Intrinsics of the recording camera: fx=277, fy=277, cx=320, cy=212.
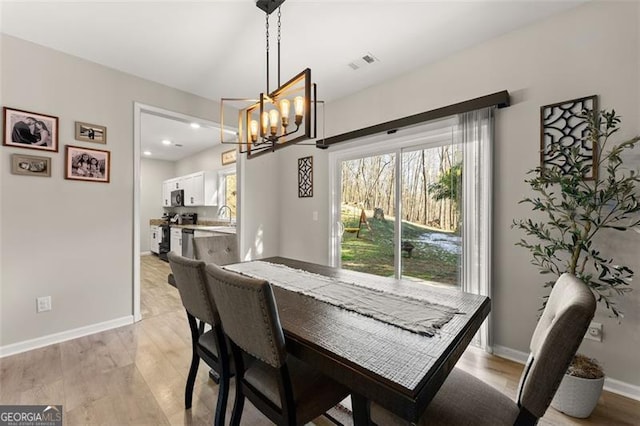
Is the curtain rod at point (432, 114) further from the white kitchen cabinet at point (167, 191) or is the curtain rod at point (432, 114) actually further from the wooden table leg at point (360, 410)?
the white kitchen cabinet at point (167, 191)

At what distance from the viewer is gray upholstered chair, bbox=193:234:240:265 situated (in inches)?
95.0

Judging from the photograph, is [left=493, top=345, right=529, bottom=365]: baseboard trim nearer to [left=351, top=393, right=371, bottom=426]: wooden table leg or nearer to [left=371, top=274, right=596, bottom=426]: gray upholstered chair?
[left=371, top=274, right=596, bottom=426]: gray upholstered chair

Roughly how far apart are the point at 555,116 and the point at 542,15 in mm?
759

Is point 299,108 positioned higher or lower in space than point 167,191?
higher

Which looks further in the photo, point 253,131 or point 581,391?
point 253,131

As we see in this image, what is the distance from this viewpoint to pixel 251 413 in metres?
1.65

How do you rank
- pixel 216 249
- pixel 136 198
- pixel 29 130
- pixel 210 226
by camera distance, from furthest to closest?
pixel 210 226 → pixel 136 198 → pixel 216 249 → pixel 29 130

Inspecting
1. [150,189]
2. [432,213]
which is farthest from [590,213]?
[150,189]

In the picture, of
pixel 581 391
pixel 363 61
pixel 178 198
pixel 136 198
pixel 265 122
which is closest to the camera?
pixel 581 391

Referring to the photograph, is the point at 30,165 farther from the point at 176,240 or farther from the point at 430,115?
the point at 176,240

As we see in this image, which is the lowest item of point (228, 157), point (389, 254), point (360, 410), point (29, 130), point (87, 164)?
point (360, 410)

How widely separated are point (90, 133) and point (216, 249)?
5.66 feet

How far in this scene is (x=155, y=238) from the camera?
7.00 m

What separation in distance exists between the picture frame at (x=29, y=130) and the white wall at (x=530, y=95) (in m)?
3.24
